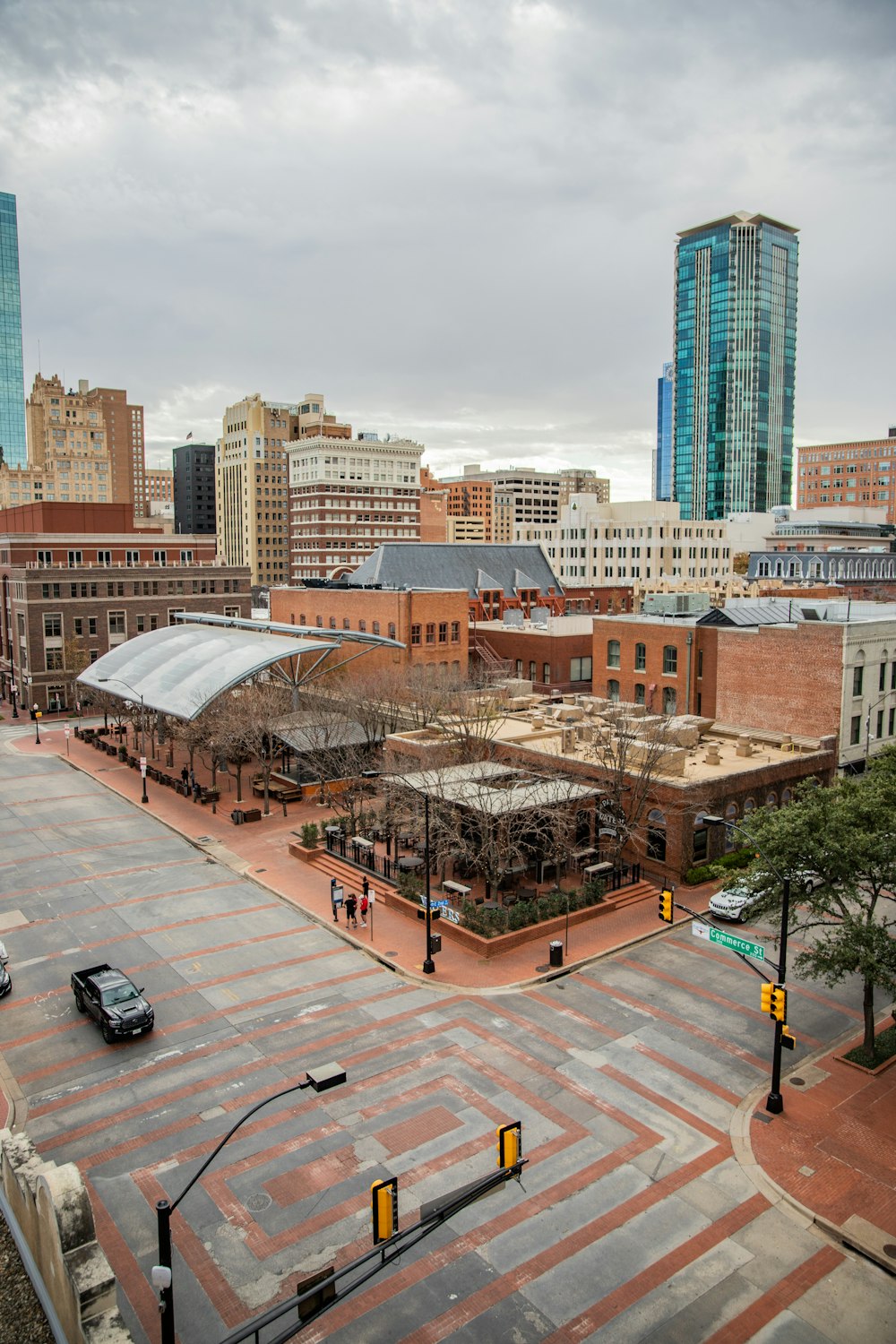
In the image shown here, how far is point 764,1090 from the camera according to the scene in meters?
22.4

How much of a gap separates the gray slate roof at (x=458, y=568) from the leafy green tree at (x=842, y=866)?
181ft

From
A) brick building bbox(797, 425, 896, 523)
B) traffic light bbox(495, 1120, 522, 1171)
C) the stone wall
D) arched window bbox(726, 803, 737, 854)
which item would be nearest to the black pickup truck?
the stone wall

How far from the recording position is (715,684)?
2009 inches

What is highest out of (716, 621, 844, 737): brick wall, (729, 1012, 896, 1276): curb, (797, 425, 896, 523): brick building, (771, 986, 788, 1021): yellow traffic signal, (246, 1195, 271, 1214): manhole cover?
(797, 425, 896, 523): brick building

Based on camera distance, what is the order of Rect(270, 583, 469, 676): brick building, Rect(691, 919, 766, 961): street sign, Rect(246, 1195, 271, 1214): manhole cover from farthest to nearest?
Rect(270, 583, 469, 676): brick building, Rect(691, 919, 766, 961): street sign, Rect(246, 1195, 271, 1214): manhole cover

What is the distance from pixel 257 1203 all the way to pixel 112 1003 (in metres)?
9.16

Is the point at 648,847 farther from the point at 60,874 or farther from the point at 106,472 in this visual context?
the point at 106,472

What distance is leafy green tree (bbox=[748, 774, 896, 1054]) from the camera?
72.1ft

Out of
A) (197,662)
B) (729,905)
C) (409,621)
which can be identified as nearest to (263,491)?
(409,621)

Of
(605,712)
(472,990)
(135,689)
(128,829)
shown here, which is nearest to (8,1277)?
(472,990)

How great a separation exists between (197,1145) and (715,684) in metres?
38.6

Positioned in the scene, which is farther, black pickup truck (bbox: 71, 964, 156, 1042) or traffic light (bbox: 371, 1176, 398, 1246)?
black pickup truck (bbox: 71, 964, 156, 1042)

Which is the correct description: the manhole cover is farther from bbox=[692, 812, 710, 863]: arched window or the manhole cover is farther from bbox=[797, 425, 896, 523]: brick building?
bbox=[797, 425, 896, 523]: brick building

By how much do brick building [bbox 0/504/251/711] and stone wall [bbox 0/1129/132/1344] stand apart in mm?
77011
